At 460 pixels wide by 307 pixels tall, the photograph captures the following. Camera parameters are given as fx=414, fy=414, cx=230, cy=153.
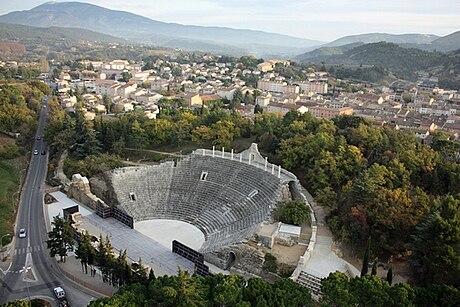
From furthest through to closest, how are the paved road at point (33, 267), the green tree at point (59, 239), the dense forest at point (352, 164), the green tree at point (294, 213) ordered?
the green tree at point (294, 213) < the green tree at point (59, 239) < the paved road at point (33, 267) < the dense forest at point (352, 164)

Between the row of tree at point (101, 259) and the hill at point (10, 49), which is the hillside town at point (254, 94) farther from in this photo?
the hill at point (10, 49)

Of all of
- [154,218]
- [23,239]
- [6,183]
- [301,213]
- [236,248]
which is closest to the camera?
[236,248]

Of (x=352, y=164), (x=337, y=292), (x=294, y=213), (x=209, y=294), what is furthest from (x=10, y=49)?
(x=337, y=292)

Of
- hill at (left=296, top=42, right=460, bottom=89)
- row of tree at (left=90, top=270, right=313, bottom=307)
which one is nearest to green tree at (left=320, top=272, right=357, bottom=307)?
row of tree at (left=90, top=270, right=313, bottom=307)

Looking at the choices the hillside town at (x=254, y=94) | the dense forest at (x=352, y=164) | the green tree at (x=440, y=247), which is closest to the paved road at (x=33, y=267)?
the dense forest at (x=352, y=164)

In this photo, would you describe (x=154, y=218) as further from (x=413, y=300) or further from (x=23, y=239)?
(x=413, y=300)

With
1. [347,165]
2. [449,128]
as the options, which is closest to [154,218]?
[347,165]
